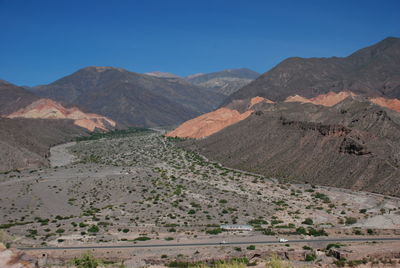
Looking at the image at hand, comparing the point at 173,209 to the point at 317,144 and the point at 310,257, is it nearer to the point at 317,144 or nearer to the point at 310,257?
the point at 310,257

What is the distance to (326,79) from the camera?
573 feet

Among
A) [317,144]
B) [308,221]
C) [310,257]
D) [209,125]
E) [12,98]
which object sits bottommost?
[308,221]

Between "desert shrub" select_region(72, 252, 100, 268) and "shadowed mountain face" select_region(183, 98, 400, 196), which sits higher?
"shadowed mountain face" select_region(183, 98, 400, 196)

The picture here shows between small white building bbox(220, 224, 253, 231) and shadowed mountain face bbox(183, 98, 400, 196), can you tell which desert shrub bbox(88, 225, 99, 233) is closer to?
small white building bbox(220, 224, 253, 231)

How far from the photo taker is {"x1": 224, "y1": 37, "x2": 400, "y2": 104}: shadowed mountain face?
154000mm

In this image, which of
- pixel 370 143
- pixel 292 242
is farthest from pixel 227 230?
pixel 370 143

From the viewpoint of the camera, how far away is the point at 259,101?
481ft

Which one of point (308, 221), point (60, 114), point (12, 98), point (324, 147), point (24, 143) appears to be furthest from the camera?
point (12, 98)

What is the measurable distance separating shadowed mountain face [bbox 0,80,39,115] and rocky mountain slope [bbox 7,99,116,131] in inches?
203

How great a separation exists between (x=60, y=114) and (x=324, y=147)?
115 meters

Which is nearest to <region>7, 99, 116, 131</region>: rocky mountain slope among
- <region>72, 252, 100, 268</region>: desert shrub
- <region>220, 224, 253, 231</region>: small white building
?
<region>220, 224, 253, 231</region>: small white building

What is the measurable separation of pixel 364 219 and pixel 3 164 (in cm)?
5115

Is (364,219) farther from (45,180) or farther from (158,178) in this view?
(45,180)

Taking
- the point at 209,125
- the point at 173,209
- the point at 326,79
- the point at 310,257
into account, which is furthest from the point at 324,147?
the point at 326,79
